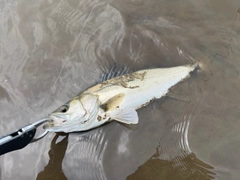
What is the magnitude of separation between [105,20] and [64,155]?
1.84 metres

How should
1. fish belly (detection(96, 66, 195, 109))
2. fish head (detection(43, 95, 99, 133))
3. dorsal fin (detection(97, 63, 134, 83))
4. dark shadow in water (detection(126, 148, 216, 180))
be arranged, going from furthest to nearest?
1. dorsal fin (detection(97, 63, 134, 83))
2. fish belly (detection(96, 66, 195, 109))
3. dark shadow in water (detection(126, 148, 216, 180))
4. fish head (detection(43, 95, 99, 133))

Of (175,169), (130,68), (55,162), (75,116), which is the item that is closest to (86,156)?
(55,162)

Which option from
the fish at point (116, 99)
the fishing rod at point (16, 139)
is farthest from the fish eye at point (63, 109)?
the fishing rod at point (16, 139)

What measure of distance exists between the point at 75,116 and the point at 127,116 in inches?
22.3

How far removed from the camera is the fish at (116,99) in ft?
9.17

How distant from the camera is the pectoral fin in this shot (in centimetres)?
294

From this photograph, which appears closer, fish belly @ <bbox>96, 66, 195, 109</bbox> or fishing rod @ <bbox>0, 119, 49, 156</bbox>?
fishing rod @ <bbox>0, 119, 49, 156</bbox>

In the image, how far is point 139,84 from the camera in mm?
3100

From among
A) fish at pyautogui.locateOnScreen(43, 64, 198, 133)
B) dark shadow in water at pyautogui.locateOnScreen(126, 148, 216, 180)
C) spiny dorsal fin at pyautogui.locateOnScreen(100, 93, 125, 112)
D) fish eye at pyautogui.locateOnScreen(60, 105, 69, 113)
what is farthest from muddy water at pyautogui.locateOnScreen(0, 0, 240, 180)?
fish eye at pyautogui.locateOnScreen(60, 105, 69, 113)

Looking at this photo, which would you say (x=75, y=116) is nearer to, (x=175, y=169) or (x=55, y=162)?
(x=55, y=162)

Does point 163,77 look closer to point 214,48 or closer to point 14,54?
point 214,48

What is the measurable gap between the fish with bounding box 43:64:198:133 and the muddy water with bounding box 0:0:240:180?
0.39 feet

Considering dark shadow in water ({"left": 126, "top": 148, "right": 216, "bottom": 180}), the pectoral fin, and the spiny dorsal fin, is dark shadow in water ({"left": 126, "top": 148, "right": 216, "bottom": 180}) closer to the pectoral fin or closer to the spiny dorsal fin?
the pectoral fin

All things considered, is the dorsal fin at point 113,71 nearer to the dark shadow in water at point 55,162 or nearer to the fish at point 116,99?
the fish at point 116,99
